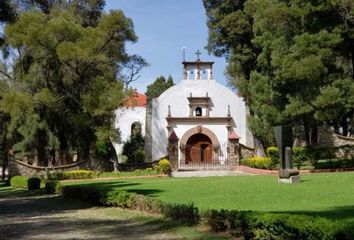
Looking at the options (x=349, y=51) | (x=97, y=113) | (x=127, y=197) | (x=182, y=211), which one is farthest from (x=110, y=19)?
(x=182, y=211)

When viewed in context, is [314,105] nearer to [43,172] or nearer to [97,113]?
[97,113]

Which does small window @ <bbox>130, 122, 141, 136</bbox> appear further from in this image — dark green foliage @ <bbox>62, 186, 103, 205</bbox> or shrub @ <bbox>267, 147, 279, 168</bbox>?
dark green foliage @ <bbox>62, 186, 103, 205</bbox>

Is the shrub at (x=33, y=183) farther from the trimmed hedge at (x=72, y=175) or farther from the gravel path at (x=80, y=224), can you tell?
the gravel path at (x=80, y=224)

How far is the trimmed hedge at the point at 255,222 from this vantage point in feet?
22.3

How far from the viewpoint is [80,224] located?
11.9 m

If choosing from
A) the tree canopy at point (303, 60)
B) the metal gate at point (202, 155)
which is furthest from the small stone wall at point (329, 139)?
the tree canopy at point (303, 60)

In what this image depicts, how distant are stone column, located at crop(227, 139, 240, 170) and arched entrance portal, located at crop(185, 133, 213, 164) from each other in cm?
405

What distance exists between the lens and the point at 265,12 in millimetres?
27438

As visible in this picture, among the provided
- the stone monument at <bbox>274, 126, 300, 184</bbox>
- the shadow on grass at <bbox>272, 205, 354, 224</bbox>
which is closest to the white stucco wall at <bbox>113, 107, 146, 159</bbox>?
the stone monument at <bbox>274, 126, 300, 184</bbox>

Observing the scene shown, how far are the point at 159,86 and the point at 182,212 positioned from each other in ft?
212

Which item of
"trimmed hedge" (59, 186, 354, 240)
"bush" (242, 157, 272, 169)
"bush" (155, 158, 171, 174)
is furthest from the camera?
"bush" (155, 158, 171, 174)

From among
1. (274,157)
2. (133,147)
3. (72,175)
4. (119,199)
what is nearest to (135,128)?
(133,147)

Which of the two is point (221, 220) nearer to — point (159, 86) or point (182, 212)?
point (182, 212)

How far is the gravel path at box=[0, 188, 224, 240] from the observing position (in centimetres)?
1014
